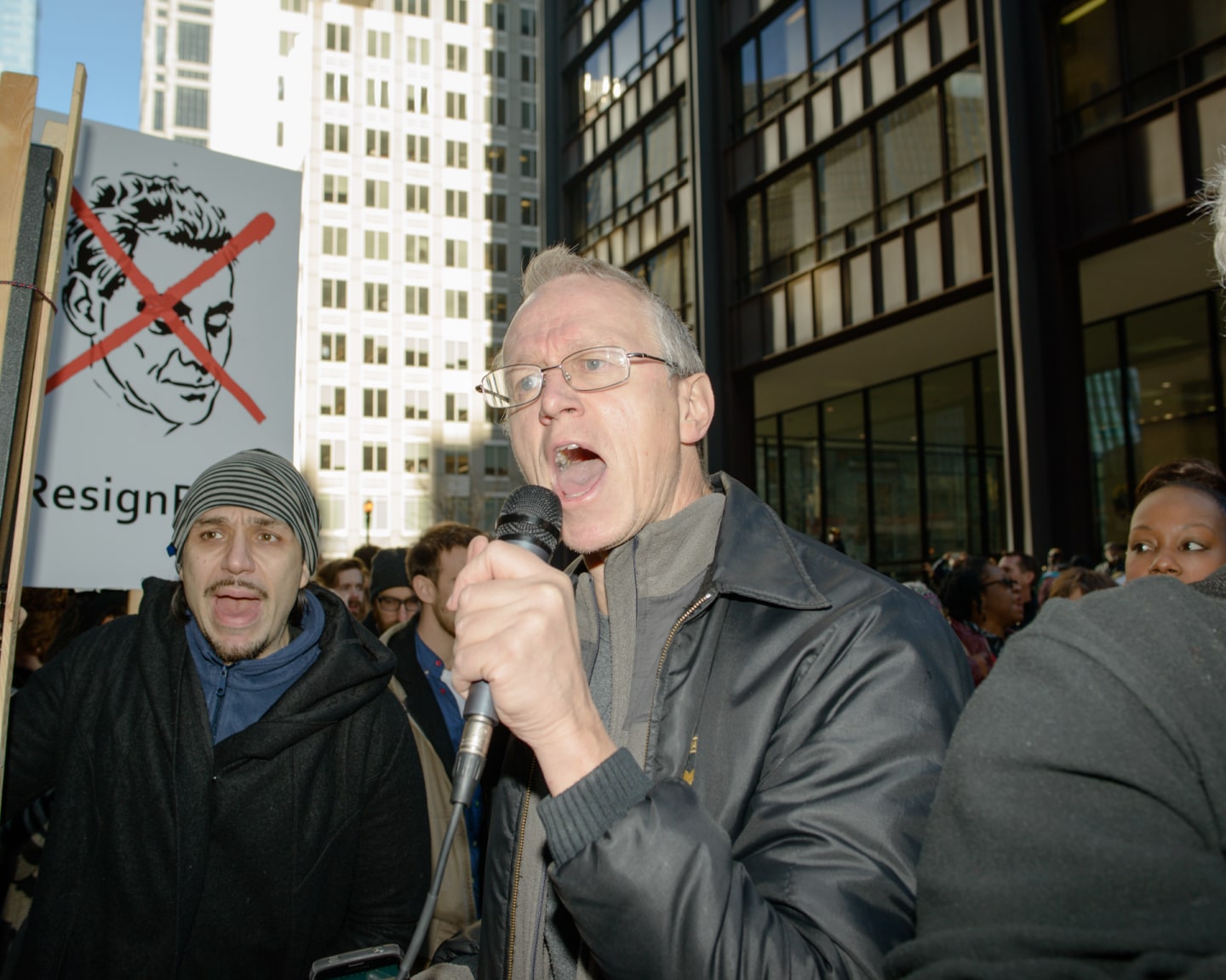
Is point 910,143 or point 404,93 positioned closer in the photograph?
point 910,143

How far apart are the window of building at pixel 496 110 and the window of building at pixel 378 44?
24.8 ft

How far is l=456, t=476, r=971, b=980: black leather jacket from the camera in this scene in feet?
4.11

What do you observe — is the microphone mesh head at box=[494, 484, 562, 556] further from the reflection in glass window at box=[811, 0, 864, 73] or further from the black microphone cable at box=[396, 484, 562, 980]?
the reflection in glass window at box=[811, 0, 864, 73]

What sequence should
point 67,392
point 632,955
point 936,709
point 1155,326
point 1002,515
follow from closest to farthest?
point 632,955, point 936,709, point 67,392, point 1155,326, point 1002,515

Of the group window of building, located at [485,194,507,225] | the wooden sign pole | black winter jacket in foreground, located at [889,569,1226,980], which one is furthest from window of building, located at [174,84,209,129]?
black winter jacket in foreground, located at [889,569,1226,980]

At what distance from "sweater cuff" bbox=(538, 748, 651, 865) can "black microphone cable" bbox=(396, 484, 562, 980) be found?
14cm

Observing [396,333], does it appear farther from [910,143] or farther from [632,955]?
[632,955]

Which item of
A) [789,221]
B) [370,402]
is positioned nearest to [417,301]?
[370,402]

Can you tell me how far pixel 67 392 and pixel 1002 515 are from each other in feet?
53.1

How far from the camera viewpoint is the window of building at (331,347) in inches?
2322

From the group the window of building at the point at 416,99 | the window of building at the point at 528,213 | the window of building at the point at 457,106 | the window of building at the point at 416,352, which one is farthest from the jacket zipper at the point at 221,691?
the window of building at the point at 457,106

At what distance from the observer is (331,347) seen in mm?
59188

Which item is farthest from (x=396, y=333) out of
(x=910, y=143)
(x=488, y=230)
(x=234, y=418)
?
(x=234, y=418)

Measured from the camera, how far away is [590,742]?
1.33 metres
